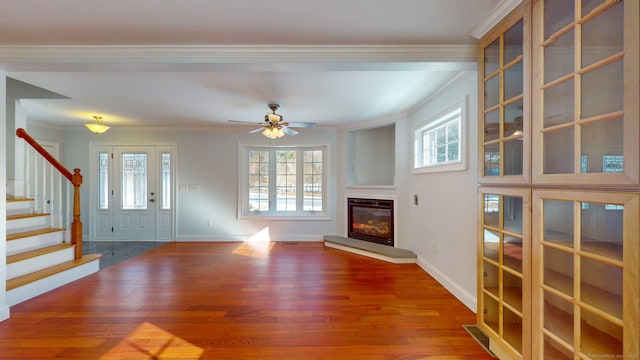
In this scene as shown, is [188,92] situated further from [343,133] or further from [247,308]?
[343,133]

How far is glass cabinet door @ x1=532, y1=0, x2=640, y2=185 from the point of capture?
3.81 feet

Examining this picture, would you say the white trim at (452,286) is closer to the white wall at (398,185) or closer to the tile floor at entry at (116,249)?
the white wall at (398,185)

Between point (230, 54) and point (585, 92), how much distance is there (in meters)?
2.35

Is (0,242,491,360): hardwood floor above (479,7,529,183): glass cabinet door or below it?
below

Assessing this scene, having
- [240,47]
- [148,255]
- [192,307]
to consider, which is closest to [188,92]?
[240,47]

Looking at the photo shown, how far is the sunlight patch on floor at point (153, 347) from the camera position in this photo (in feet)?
6.68

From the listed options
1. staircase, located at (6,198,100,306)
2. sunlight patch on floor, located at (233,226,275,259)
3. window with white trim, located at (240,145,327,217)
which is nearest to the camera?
staircase, located at (6,198,100,306)

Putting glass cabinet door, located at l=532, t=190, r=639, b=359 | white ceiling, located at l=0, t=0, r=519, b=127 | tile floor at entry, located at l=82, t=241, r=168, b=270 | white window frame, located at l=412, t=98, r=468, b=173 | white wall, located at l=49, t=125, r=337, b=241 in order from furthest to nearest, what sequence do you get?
white wall, located at l=49, t=125, r=337, b=241 → tile floor at entry, located at l=82, t=241, r=168, b=270 → white window frame, located at l=412, t=98, r=468, b=173 → white ceiling, located at l=0, t=0, r=519, b=127 → glass cabinet door, located at l=532, t=190, r=639, b=359

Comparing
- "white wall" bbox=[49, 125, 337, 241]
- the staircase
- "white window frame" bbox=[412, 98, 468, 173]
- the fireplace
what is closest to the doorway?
"white wall" bbox=[49, 125, 337, 241]

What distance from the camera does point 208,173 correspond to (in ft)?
19.3

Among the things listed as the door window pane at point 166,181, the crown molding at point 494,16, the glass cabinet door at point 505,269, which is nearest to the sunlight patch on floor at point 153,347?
the glass cabinet door at point 505,269

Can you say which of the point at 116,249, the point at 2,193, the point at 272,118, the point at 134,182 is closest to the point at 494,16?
the point at 272,118

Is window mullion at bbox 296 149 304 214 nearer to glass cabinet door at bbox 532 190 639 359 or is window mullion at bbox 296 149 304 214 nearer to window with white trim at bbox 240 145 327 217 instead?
window with white trim at bbox 240 145 327 217

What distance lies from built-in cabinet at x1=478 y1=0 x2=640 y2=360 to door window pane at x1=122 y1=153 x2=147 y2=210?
6.31 meters
